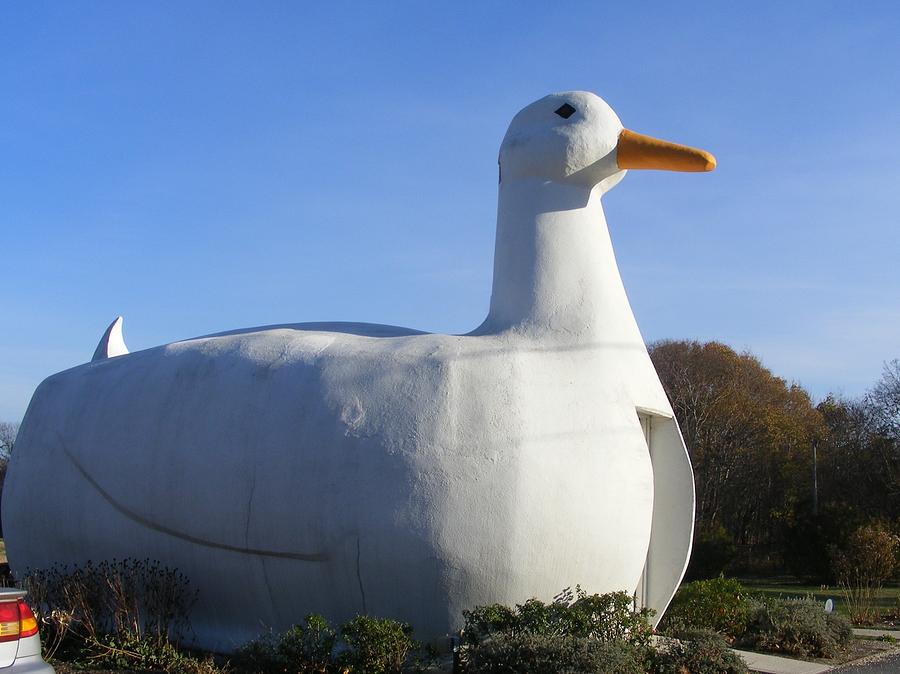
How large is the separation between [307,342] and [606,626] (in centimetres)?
360

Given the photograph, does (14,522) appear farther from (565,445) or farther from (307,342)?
(565,445)

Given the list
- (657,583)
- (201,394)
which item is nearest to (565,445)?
(657,583)

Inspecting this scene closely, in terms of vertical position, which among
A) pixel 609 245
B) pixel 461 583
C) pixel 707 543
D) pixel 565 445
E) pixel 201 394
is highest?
pixel 609 245

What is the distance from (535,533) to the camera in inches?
293

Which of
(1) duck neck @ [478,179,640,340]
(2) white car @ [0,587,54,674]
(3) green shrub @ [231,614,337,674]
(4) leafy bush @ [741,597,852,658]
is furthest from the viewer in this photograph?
(4) leafy bush @ [741,597,852,658]

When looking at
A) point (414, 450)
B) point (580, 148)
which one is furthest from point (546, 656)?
point (580, 148)

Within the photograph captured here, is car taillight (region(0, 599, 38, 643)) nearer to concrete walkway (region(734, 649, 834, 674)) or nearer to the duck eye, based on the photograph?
concrete walkway (region(734, 649, 834, 674))

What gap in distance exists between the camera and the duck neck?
8656mm

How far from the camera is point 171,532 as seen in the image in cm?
839

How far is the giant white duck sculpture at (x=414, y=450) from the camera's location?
743cm

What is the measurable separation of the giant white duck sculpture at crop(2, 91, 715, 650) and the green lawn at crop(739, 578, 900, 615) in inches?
304

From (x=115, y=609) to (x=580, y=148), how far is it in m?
5.97

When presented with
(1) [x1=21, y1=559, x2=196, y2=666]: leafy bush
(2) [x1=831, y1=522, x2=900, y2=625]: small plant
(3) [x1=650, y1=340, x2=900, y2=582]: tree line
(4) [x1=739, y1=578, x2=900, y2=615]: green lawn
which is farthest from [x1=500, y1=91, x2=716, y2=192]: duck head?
(3) [x1=650, y1=340, x2=900, y2=582]: tree line

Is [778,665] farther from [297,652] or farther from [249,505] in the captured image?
[249,505]
